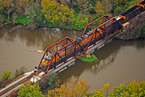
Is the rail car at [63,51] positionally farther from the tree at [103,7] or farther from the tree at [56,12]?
the tree at [56,12]

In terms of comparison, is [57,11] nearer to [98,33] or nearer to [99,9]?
[99,9]

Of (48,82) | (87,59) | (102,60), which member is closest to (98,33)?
(102,60)

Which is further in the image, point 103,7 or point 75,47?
point 103,7

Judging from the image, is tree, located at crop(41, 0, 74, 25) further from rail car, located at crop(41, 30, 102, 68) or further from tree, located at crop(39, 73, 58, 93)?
tree, located at crop(39, 73, 58, 93)

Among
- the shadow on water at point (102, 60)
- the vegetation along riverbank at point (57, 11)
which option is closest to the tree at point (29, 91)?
the shadow on water at point (102, 60)

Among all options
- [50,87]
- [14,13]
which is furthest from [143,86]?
[14,13]

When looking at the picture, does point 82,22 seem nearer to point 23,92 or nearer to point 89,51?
point 89,51

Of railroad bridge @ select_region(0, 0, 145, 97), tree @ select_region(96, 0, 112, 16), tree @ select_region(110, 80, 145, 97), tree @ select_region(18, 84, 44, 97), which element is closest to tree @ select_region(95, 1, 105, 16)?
tree @ select_region(96, 0, 112, 16)
